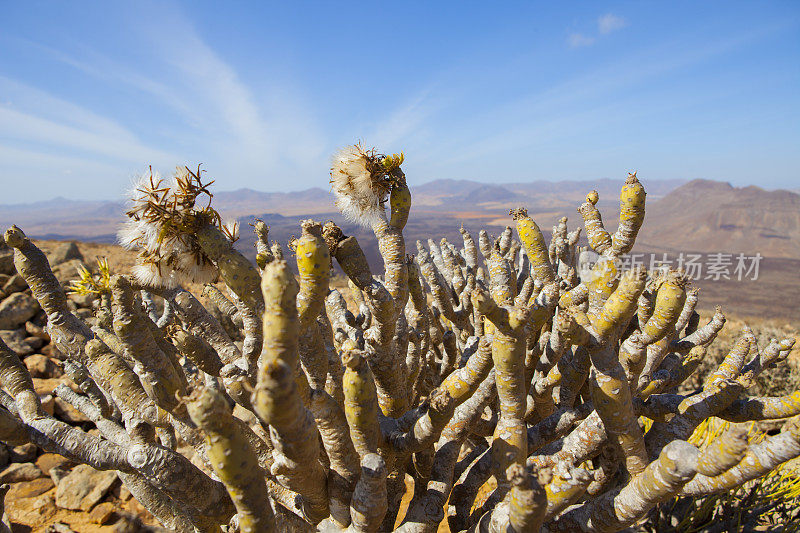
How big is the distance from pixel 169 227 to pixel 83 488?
5432mm

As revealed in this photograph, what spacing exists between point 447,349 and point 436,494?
2.02m

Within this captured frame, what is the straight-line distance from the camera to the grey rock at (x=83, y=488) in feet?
16.6

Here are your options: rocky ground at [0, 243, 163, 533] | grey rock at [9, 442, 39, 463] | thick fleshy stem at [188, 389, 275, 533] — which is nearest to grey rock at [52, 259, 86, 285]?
rocky ground at [0, 243, 163, 533]

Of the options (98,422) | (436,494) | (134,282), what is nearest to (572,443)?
(436,494)

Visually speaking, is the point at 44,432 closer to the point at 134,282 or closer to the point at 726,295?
the point at 134,282

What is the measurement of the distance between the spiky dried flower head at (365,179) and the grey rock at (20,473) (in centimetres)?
661

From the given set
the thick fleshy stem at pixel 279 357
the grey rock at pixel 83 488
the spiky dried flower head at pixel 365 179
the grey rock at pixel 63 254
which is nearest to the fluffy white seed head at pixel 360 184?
the spiky dried flower head at pixel 365 179

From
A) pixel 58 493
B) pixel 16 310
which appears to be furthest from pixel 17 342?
pixel 58 493

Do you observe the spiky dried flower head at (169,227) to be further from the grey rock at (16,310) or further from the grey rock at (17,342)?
the grey rock at (16,310)

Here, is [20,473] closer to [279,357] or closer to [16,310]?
[16,310]

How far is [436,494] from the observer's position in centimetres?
246

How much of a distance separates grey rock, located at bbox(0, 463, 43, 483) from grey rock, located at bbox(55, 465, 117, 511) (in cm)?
56

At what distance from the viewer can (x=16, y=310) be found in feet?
27.1

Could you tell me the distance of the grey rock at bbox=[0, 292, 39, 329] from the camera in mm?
8078
